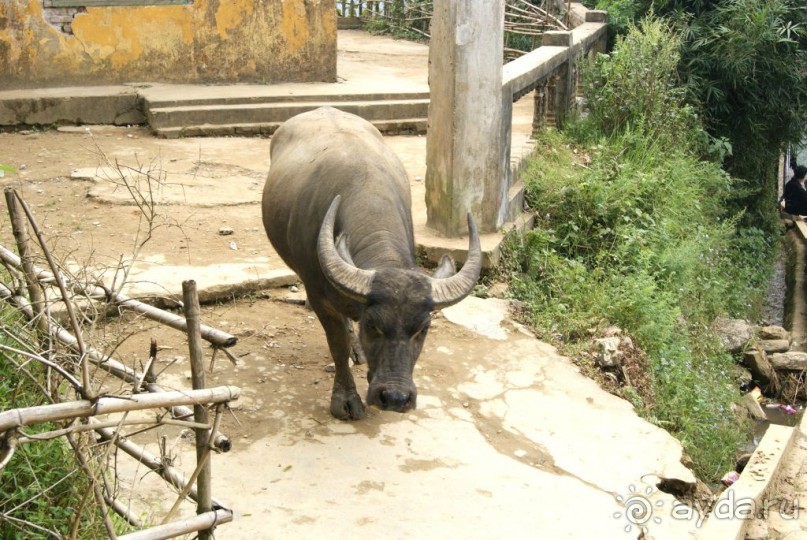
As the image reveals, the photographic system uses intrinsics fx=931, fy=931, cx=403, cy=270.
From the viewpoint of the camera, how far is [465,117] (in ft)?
22.5

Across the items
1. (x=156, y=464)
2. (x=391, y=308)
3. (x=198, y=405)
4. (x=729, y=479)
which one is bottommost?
(x=729, y=479)

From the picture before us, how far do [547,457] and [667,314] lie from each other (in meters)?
2.38

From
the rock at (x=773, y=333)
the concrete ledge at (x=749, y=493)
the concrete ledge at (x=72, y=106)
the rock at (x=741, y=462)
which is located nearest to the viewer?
the concrete ledge at (x=749, y=493)

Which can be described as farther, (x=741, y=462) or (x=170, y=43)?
(x=170, y=43)

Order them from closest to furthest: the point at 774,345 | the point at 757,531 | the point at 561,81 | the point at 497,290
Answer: the point at 757,531 < the point at 497,290 < the point at 774,345 < the point at 561,81

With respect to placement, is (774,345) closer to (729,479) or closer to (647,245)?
(647,245)

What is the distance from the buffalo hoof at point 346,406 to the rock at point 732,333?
4.57 m

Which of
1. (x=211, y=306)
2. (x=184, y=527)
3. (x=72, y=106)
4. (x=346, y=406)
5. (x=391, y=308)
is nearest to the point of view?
(x=184, y=527)

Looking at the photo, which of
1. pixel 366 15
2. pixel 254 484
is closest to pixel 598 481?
pixel 254 484

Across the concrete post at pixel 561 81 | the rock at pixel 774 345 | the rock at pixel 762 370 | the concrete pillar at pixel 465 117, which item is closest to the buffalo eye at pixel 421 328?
the concrete pillar at pixel 465 117

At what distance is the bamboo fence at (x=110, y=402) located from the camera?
243 cm

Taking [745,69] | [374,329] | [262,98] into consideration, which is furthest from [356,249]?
[745,69]

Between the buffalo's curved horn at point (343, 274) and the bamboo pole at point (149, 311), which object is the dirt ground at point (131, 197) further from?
the bamboo pole at point (149, 311)

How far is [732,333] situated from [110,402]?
291 inches
